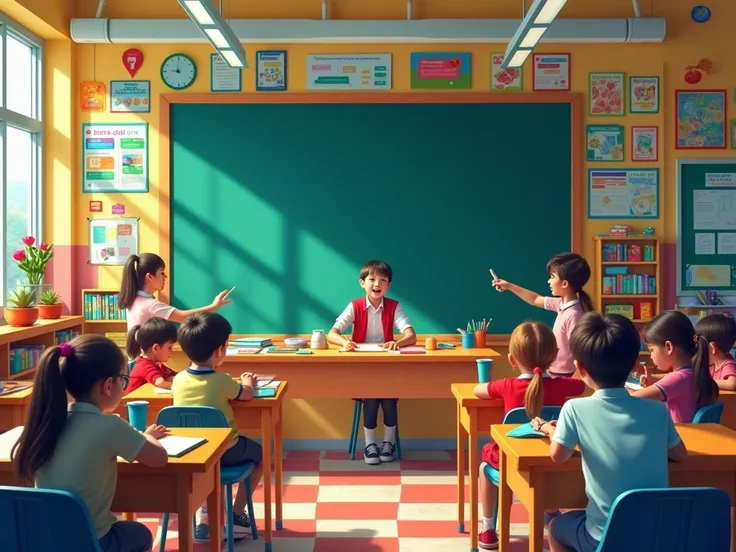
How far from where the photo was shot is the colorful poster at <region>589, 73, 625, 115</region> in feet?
19.2

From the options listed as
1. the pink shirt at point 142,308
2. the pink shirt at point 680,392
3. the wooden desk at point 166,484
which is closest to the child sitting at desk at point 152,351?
the pink shirt at point 142,308

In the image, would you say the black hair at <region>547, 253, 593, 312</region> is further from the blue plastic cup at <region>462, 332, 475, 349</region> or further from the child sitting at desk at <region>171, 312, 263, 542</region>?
the child sitting at desk at <region>171, 312, 263, 542</region>

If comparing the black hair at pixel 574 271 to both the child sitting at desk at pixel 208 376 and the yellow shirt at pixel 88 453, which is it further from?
the yellow shirt at pixel 88 453

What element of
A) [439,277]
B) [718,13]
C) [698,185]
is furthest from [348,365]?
[718,13]

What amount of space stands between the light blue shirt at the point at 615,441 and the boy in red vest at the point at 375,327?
2.95m

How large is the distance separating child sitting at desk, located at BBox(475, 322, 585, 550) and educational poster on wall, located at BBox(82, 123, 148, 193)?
3392 mm

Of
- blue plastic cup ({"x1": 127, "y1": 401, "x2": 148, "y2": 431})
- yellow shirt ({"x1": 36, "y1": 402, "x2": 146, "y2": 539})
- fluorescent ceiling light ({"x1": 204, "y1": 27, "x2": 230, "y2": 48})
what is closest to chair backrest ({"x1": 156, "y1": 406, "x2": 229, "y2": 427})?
blue plastic cup ({"x1": 127, "y1": 401, "x2": 148, "y2": 431})

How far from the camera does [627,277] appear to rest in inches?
229

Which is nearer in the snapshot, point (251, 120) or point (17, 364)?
point (17, 364)

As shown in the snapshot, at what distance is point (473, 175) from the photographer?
5.88 metres

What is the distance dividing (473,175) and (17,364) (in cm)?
333

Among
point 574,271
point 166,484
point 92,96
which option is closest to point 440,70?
point 574,271

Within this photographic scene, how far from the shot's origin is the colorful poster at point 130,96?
5871 mm

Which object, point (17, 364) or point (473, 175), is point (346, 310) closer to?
point (473, 175)
